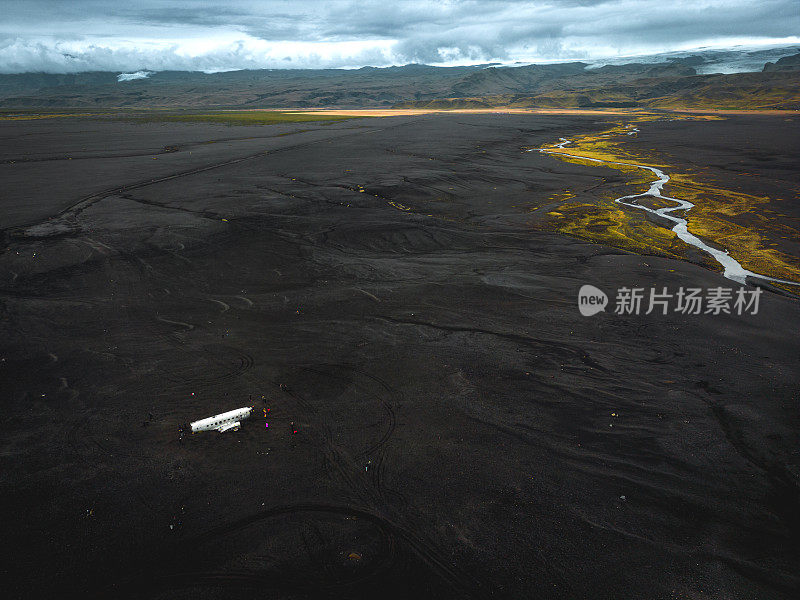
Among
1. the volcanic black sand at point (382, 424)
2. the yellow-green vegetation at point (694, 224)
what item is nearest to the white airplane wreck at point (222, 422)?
the volcanic black sand at point (382, 424)

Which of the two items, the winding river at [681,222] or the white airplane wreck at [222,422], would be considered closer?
the white airplane wreck at [222,422]

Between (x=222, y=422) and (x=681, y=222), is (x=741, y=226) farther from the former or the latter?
(x=222, y=422)

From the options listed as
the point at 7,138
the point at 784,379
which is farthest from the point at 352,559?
the point at 7,138

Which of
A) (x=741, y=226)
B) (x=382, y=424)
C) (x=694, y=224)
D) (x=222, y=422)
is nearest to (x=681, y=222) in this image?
(x=694, y=224)

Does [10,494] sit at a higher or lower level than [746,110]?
lower

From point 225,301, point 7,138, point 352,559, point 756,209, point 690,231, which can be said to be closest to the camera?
point 352,559

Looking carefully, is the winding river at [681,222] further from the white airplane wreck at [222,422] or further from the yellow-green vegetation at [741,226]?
the white airplane wreck at [222,422]

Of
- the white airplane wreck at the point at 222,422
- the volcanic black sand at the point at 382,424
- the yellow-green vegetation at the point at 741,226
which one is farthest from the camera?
the yellow-green vegetation at the point at 741,226

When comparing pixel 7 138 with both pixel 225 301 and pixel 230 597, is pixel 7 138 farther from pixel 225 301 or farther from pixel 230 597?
pixel 230 597
